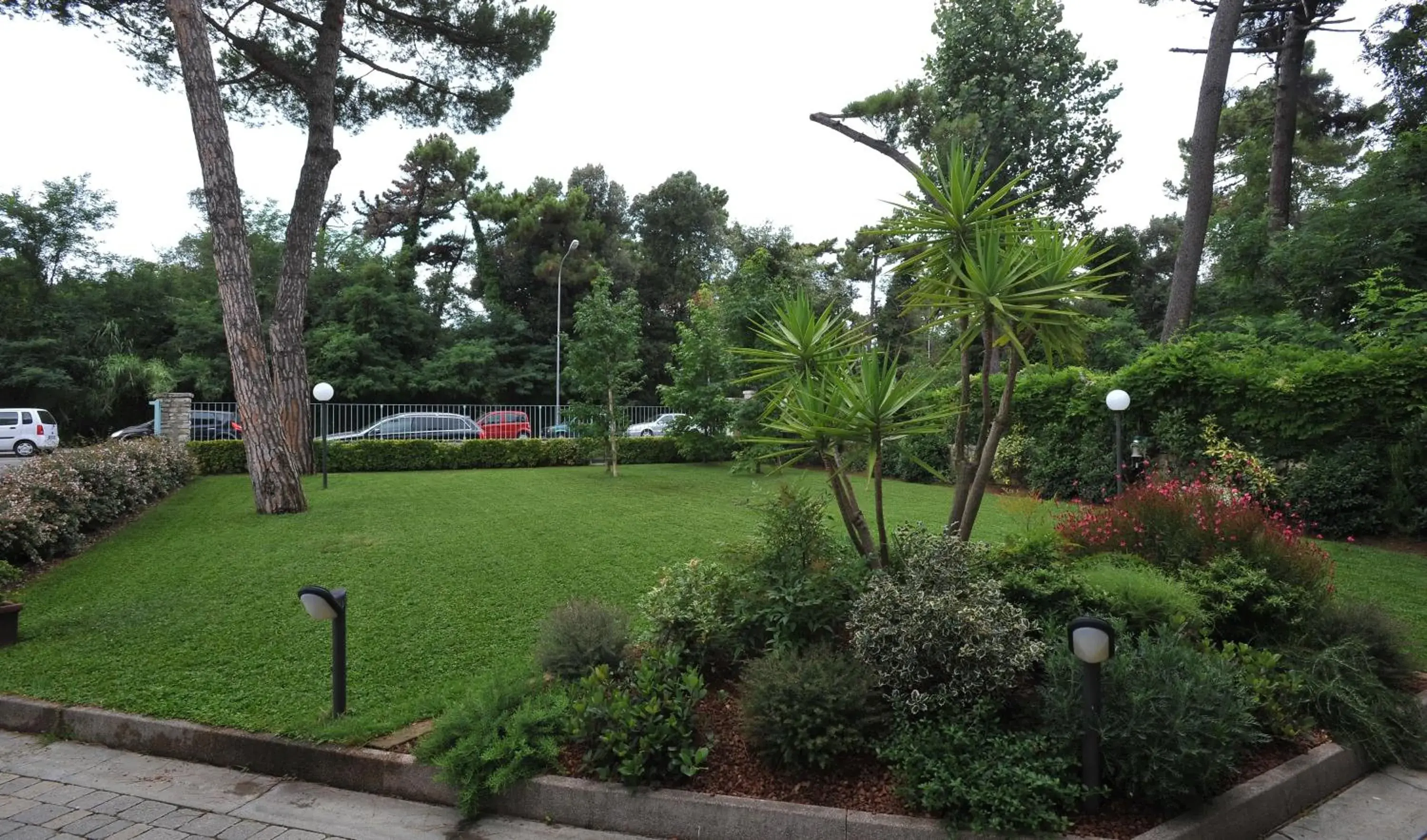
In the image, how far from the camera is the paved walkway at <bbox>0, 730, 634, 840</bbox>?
288cm

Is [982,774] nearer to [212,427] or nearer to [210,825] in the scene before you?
[210,825]

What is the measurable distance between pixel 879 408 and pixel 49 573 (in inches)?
322

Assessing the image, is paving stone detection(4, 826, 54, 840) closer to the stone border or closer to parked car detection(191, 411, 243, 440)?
the stone border

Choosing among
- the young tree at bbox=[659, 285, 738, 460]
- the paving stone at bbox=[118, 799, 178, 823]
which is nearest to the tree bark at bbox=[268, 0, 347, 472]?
the young tree at bbox=[659, 285, 738, 460]

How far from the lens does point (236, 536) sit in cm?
852

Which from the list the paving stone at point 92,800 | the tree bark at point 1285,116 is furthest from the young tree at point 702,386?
the paving stone at point 92,800

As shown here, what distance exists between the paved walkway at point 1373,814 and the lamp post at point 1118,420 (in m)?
6.93

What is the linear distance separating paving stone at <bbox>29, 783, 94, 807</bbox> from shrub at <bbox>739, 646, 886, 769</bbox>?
2916 millimetres

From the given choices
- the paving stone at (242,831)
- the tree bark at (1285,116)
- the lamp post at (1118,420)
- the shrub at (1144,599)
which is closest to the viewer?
the paving stone at (242,831)

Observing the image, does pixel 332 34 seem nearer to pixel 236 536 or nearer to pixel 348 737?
pixel 236 536

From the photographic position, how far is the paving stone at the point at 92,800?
3096 mm

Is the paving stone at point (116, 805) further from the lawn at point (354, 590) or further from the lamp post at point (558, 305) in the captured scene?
the lamp post at point (558, 305)

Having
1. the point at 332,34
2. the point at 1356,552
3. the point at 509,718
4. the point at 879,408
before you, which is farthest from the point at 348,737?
the point at 332,34

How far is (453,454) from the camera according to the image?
18.4m
